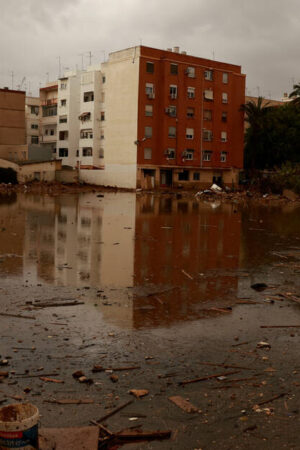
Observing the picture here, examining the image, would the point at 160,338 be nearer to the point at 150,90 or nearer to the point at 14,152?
the point at 150,90

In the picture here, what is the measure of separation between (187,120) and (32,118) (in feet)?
110

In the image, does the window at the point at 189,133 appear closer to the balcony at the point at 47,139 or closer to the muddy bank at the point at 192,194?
the muddy bank at the point at 192,194

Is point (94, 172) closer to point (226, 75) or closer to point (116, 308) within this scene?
point (226, 75)

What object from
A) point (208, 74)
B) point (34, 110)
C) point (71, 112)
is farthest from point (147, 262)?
point (34, 110)

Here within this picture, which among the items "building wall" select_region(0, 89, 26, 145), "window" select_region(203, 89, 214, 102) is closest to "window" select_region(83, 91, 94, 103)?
"building wall" select_region(0, 89, 26, 145)

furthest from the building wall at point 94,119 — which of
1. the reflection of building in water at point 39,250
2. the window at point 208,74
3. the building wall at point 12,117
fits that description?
the reflection of building in water at point 39,250

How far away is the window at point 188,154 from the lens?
61403mm

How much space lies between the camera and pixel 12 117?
6919cm

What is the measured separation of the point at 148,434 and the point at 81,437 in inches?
19.3

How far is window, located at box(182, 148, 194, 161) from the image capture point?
61403 mm

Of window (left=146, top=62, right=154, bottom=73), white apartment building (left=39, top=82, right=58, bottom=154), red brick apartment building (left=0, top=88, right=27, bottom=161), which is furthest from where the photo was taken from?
white apartment building (left=39, top=82, right=58, bottom=154)

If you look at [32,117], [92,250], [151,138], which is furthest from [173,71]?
[92,250]

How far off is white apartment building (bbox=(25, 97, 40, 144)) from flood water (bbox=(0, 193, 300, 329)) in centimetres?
6746

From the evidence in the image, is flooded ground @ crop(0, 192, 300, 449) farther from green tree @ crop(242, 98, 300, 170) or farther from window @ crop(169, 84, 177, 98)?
green tree @ crop(242, 98, 300, 170)
